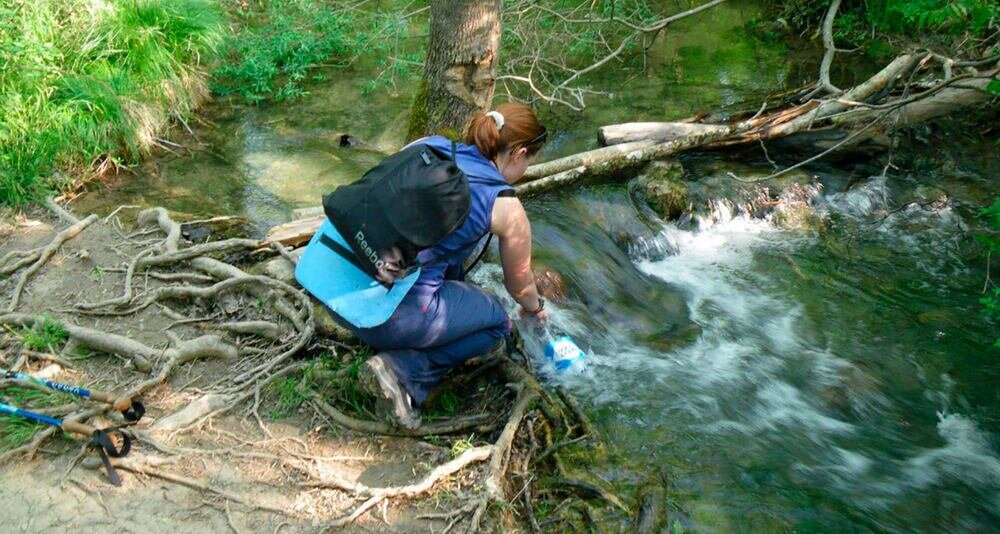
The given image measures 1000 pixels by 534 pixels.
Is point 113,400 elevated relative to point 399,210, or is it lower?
lower

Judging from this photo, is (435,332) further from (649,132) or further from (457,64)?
(649,132)

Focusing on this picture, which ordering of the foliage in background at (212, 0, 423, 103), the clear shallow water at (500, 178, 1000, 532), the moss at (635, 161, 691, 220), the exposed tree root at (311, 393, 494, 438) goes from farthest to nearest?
the foliage in background at (212, 0, 423, 103) → the moss at (635, 161, 691, 220) → the clear shallow water at (500, 178, 1000, 532) → the exposed tree root at (311, 393, 494, 438)

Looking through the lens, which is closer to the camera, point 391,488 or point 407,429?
point 391,488

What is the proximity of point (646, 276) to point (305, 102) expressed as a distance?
454cm

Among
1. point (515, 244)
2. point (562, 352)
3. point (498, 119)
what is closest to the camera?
point (498, 119)

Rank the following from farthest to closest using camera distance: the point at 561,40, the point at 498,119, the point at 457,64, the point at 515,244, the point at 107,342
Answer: the point at 561,40 < the point at 457,64 < the point at 107,342 < the point at 515,244 < the point at 498,119

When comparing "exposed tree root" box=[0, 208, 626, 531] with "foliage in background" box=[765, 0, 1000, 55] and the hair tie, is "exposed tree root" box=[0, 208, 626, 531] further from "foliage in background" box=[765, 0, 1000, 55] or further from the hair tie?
"foliage in background" box=[765, 0, 1000, 55]

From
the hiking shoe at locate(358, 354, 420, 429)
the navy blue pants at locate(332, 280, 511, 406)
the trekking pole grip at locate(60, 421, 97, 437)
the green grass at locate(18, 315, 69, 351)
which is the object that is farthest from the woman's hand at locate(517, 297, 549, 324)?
the green grass at locate(18, 315, 69, 351)

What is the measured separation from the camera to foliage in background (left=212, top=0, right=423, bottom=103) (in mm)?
7727

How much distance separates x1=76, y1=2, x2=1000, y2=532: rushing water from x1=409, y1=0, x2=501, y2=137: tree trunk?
44.1 inches

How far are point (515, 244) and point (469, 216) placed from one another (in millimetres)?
309

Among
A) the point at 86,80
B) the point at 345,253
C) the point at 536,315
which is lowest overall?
the point at 536,315

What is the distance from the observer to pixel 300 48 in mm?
8203

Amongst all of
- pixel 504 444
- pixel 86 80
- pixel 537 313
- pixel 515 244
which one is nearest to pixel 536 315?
pixel 537 313
